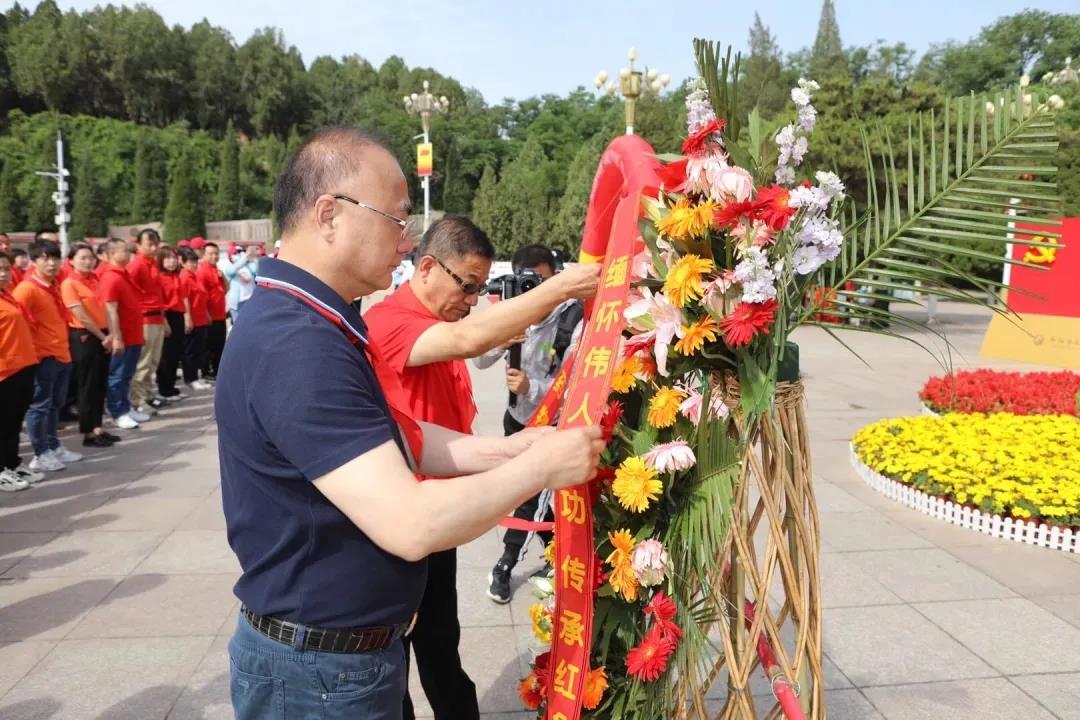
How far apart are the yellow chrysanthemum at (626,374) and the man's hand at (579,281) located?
0.80 ft

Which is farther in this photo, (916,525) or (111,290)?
(111,290)

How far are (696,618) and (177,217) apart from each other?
44858mm

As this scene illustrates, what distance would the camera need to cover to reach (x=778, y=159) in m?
1.67

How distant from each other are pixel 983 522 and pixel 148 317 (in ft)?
25.9

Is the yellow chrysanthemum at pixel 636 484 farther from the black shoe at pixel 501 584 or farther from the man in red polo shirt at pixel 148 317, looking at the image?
the man in red polo shirt at pixel 148 317

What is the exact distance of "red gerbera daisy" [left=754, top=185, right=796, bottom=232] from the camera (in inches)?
58.4

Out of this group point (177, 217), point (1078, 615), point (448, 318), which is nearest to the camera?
point (448, 318)

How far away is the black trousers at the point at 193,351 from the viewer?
9844 millimetres

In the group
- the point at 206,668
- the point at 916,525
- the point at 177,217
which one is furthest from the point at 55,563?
the point at 177,217

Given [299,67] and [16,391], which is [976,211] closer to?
[16,391]

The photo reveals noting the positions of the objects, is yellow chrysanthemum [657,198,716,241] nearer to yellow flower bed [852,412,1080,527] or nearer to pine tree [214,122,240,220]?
yellow flower bed [852,412,1080,527]

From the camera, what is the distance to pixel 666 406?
1.72 metres

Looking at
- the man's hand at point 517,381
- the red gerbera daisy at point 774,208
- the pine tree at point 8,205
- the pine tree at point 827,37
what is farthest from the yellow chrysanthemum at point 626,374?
the pine tree at point 827,37

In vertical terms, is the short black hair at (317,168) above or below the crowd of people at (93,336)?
above
